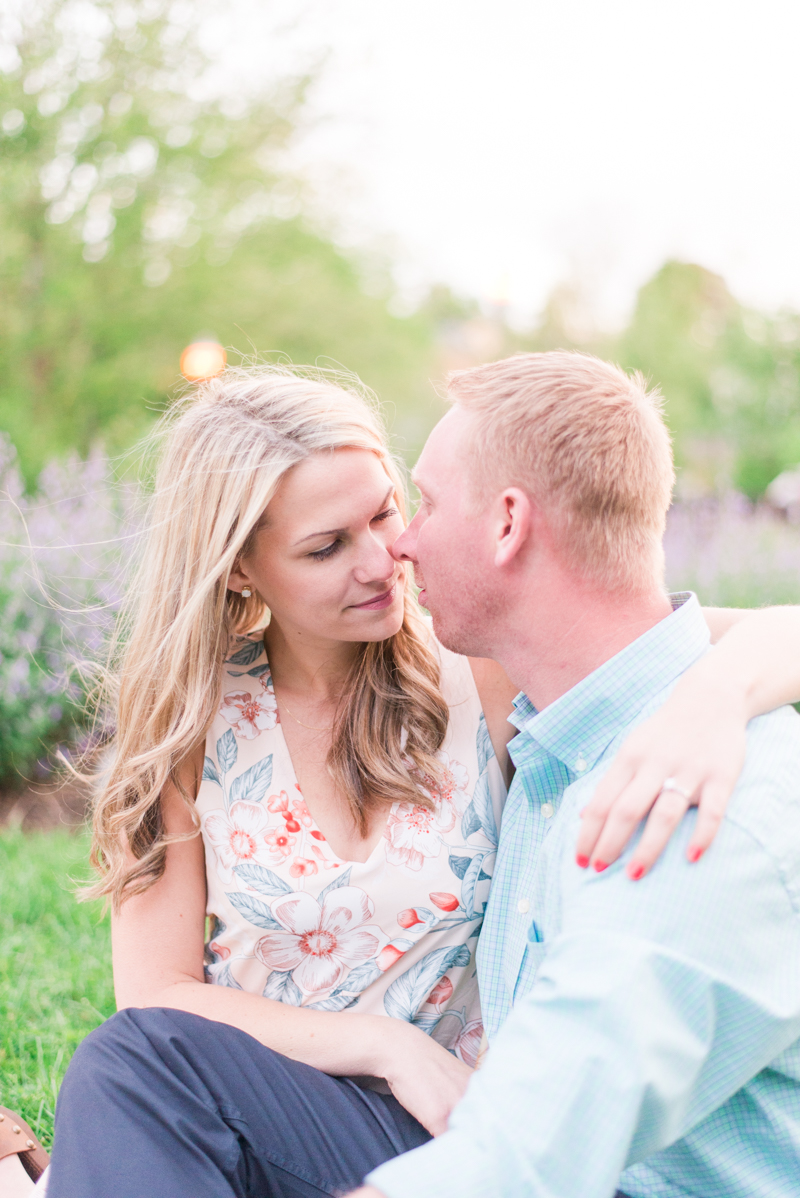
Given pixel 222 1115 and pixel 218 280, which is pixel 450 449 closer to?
pixel 222 1115

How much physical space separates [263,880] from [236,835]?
0.13m

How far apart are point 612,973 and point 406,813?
989 millimetres

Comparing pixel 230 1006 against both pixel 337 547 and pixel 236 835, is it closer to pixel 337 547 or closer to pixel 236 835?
pixel 236 835

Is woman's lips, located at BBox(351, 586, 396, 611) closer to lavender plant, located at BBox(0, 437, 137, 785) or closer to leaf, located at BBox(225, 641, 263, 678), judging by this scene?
leaf, located at BBox(225, 641, 263, 678)

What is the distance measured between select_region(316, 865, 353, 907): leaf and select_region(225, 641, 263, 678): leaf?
2.03ft

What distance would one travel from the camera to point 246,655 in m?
2.45

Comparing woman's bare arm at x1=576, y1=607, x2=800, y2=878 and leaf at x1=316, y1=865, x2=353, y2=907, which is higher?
woman's bare arm at x1=576, y1=607, x2=800, y2=878

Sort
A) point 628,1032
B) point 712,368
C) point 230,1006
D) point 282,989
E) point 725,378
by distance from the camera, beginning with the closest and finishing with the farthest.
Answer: point 628,1032
point 230,1006
point 282,989
point 725,378
point 712,368

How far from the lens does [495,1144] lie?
1114 mm

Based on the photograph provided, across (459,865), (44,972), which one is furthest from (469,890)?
(44,972)

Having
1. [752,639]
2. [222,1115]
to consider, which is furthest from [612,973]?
[222,1115]

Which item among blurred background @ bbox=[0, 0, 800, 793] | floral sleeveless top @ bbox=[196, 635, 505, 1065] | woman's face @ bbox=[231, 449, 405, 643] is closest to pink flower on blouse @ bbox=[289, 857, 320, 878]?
floral sleeveless top @ bbox=[196, 635, 505, 1065]

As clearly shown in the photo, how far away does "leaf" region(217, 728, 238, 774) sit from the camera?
2.24 m

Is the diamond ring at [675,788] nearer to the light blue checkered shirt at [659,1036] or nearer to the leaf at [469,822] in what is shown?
the light blue checkered shirt at [659,1036]
